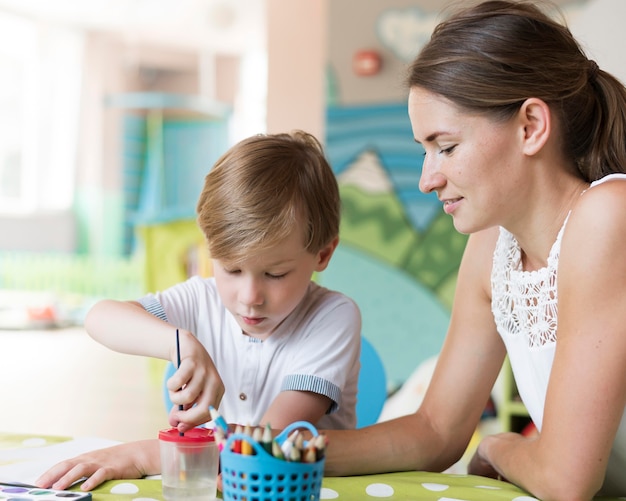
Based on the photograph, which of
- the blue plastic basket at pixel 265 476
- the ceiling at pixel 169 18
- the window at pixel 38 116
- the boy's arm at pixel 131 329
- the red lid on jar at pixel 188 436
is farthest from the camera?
the window at pixel 38 116

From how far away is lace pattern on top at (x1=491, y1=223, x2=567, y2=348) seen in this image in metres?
1.05

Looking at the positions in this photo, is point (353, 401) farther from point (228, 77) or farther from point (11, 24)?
point (228, 77)

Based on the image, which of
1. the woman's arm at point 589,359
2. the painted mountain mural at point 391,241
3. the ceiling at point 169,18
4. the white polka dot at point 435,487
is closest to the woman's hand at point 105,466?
the white polka dot at point 435,487

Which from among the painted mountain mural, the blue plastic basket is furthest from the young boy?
the painted mountain mural

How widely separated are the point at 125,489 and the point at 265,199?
441 millimetres

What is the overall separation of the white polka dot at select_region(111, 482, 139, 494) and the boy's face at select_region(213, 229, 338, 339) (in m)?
0.31

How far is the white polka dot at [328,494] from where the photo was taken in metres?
0.94

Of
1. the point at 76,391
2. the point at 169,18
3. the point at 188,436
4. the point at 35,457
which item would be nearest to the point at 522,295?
the point at 188,436

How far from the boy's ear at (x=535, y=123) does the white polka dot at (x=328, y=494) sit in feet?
1.58

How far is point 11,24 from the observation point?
7.77 meters

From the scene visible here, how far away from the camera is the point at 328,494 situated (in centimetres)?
95

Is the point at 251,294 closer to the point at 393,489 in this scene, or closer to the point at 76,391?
the point at 393,489

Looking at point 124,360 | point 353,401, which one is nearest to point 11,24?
point 124,360

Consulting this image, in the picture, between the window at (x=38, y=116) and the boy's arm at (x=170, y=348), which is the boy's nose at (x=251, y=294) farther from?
the window at (x=38, y=116)
